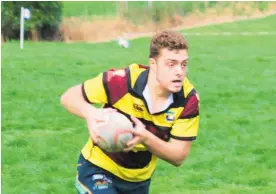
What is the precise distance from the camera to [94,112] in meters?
5.18

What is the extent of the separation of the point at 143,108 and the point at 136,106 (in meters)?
0.06

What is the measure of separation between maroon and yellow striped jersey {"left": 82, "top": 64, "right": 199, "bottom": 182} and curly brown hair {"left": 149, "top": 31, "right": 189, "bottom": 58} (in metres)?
0.32

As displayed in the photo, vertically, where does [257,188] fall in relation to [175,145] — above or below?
below

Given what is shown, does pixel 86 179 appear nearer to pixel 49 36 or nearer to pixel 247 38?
pixel 247 38

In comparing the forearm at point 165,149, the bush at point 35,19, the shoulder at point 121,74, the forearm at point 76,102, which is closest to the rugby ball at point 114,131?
the forearm at point 165,149

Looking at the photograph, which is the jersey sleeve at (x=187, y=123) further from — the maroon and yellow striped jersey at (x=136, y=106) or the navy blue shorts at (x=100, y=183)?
the navy blue shorts at (x=100, y=183)

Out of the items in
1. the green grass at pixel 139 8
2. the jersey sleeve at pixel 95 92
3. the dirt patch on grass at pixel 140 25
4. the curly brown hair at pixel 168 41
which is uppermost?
the curly brown hair at pixel 168 41

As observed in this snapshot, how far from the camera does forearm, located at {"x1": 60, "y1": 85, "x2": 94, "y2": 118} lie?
5408 millimetres

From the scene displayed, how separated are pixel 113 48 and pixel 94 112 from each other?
21.5 meters

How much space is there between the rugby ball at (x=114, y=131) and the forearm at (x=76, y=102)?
0.28 meters

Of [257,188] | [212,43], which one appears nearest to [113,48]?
[212,43]

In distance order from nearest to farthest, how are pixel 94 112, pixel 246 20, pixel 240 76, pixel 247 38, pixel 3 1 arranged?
pixel 94 112, pixel 240 76, pixel 247 38, pixel 3 1, pixel 246 20

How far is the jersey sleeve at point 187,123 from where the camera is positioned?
5.53 meters

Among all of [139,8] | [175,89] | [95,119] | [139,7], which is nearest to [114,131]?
[95,119]
